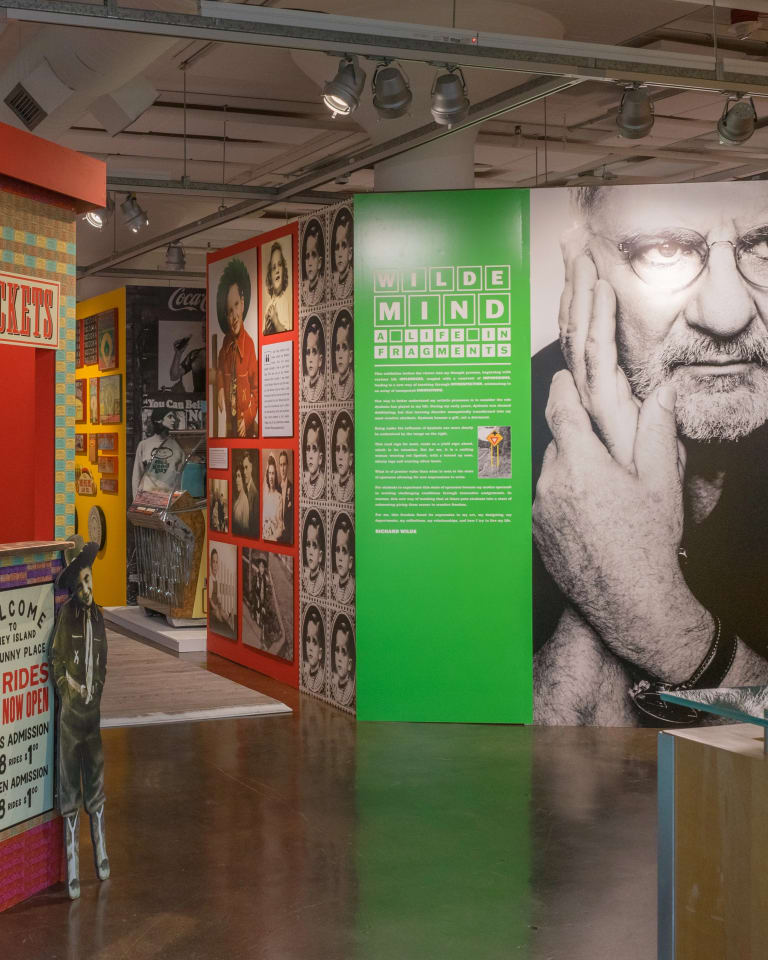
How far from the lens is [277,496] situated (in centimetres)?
800

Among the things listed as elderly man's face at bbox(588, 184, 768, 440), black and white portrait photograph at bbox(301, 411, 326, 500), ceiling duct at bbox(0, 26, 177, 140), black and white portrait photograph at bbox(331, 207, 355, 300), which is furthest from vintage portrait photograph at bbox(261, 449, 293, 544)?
elderly man's face at bbox(588, 184, 768, 440)

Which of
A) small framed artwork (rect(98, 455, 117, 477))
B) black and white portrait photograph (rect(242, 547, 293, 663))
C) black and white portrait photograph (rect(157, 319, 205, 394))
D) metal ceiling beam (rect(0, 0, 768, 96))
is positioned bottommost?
black and white portrait photograph (rect(242, 547, 293, 663))

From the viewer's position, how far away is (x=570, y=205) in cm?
652

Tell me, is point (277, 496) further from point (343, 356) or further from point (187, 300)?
point (187, 300)

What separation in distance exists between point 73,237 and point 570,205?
2.71 m

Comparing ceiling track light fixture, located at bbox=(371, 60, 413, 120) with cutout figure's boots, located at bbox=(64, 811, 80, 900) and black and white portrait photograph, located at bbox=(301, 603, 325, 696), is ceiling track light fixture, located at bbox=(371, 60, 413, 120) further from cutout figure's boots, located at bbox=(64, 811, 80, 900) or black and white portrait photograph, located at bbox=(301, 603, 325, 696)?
cutout figure's boots, located at bbox=(64, 811, 80, 900)

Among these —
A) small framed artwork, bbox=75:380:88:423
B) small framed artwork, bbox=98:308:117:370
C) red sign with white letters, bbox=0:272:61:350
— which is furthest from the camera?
small framed artwork, bbox=75:380:88:423

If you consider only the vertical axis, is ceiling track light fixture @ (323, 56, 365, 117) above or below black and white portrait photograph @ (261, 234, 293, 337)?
above

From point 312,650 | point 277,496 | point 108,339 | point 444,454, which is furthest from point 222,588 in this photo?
point 108,339

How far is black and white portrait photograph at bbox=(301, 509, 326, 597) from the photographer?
7.33 meters

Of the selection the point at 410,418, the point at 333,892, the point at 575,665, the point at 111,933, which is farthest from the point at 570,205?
the point at 111,933

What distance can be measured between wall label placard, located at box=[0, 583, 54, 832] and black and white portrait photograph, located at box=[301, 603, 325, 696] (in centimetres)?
324

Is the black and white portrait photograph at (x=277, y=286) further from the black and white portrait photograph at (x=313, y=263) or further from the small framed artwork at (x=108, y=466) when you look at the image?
the small framed artwork at (x=108, y=466)

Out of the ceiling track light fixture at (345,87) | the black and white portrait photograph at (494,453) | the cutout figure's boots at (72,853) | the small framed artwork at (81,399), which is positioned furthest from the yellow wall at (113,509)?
the cutout figure's boots at (72,853)
